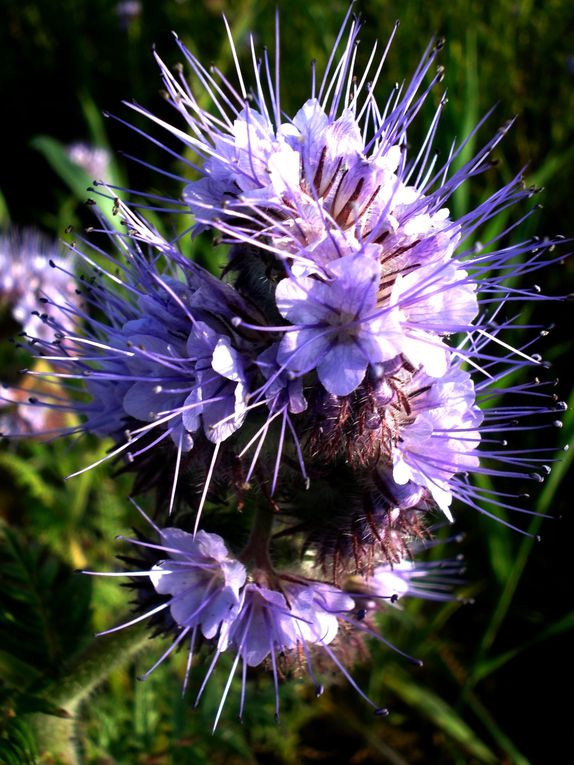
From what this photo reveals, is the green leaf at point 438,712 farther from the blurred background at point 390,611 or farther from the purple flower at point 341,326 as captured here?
the purple flower at point 341,326

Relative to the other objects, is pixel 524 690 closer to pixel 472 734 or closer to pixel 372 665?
pixel 472 734

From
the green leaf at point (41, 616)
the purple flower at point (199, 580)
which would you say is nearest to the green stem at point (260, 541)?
the purple flower at point (199, 580)

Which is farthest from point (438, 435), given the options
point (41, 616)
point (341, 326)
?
point (41, 616)

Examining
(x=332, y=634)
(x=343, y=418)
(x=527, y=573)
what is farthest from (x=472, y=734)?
(x=343, y=418)

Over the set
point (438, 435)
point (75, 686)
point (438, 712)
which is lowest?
point (438, 712)

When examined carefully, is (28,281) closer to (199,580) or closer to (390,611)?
(390,611)

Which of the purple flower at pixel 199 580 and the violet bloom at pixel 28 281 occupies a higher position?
the violet bloom at pixel 28 281

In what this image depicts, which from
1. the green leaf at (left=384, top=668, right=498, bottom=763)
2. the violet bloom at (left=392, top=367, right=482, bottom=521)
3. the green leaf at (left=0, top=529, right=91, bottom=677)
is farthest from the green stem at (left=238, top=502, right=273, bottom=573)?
the green leaf at (left=384, top=668, right=498, bottom=763)

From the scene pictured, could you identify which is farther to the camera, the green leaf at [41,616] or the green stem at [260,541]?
the green leaf at [41,616]
